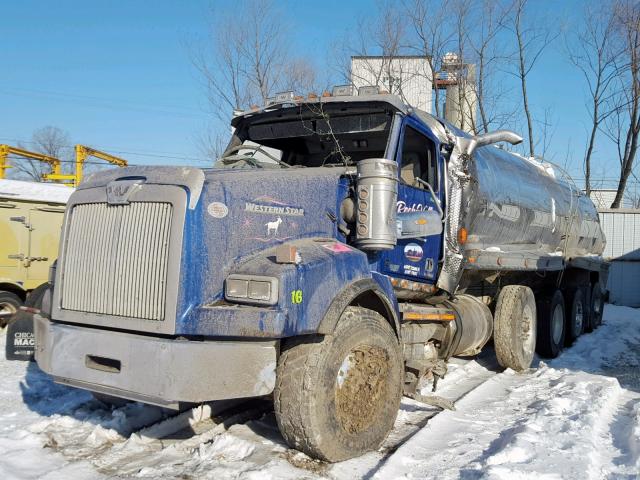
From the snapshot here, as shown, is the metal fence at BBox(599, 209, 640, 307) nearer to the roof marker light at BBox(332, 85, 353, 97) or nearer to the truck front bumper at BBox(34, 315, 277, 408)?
the roof marker light at BBox(332, 85, 353, 97)

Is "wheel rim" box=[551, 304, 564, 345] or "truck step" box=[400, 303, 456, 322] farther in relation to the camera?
"wheel rim" box=[551, 304, 564, 345]

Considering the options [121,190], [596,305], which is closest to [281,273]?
[121,190]

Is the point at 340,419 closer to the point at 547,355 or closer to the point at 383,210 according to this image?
the point at 383,210

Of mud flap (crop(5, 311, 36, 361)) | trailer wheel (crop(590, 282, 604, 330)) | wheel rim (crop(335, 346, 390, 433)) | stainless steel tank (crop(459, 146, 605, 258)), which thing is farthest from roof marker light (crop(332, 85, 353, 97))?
trailer wheel (crop(590, 282, 604, 330))

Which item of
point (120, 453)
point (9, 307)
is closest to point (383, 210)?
point (120, 453)

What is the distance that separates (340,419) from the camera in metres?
4.29

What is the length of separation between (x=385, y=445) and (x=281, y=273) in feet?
6.21

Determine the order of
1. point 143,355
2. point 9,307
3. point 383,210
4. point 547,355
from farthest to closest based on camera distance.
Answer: point 9,307 → point 547,355 → point 383,210 → point 143,355

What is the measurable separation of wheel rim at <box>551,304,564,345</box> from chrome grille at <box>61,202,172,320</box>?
7.37m

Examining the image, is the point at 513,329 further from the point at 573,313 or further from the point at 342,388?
the point at 342,388

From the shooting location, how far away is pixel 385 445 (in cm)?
482

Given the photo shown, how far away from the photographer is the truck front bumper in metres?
3.70

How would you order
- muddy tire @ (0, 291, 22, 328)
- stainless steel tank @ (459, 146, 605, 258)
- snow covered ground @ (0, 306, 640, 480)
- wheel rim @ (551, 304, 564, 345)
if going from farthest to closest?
muddy tire @ (0, 291, 22, 328), wheel rim @ (551, 304, 564, 345), stainless steel tank @ (459, 146, 605, 258), snow covered ground @ (0, 306, 640, 480)

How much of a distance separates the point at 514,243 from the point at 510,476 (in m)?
4.90
